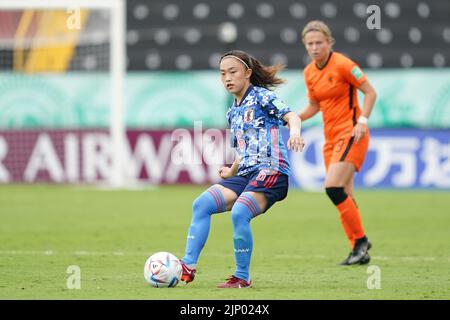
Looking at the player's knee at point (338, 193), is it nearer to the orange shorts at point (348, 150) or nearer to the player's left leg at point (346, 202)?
the player's left leg at point (346, 202)

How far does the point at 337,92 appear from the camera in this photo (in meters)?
10.3

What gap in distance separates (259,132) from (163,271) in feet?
4.32

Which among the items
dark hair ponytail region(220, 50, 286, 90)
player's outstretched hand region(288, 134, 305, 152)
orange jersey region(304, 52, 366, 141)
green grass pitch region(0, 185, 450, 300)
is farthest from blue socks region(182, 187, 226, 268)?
orange jersey region(304, 52, 366, 141)

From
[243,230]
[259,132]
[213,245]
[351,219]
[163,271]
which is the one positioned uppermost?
[259,132]

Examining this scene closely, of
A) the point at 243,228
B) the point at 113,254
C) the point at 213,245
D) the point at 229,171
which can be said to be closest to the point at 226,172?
the point at 229,171

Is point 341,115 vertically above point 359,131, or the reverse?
point 341,115

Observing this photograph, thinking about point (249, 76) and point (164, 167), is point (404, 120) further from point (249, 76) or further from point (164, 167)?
point (249, 76)

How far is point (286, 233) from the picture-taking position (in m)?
12.9

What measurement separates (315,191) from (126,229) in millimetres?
7360

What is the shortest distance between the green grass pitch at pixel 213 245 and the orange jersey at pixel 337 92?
4.40 ft

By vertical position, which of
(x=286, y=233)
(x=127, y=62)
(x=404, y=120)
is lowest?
(x=286, y=233)

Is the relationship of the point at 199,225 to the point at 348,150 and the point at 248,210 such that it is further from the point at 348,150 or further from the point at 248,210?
the point at 348,150

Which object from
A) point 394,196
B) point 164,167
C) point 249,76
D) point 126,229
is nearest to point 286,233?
point 126,229
